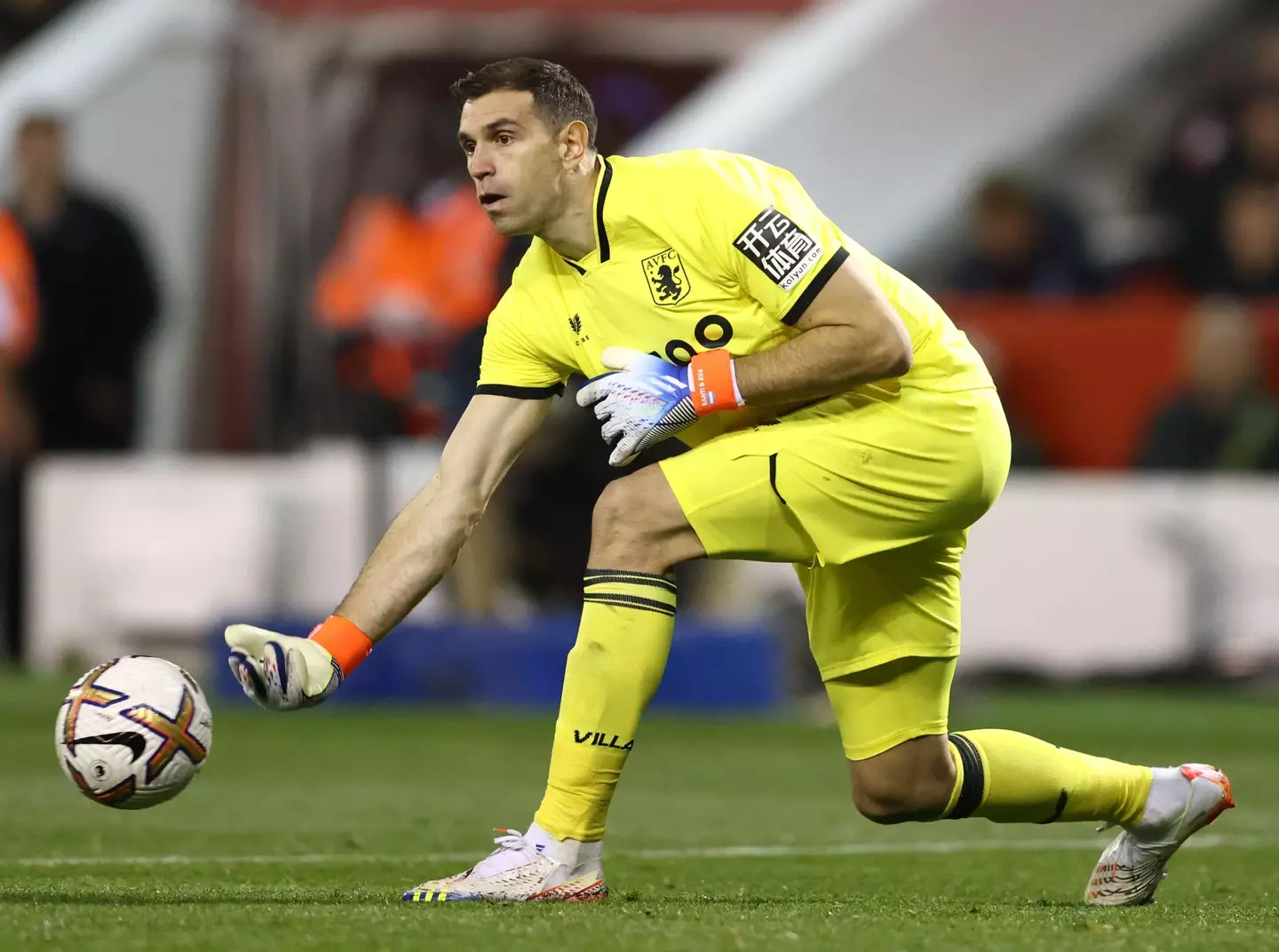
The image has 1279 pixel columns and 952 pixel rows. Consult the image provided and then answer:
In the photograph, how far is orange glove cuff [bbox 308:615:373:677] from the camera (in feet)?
16.9

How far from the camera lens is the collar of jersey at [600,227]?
5.26 metres

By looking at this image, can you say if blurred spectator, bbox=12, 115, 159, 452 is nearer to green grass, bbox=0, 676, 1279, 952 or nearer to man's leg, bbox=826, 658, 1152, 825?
green grass, bbox=0, 676, 1279, 952

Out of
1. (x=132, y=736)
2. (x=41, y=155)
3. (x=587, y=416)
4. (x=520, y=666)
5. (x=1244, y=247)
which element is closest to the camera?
(x=132, y=736)

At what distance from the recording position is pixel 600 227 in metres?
5.26

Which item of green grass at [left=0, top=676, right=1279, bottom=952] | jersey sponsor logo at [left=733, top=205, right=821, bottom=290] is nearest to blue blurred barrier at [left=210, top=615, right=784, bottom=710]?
green grass at [left=0, top=676, right=1279, bottom=952]

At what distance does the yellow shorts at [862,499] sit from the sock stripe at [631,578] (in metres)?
0.12

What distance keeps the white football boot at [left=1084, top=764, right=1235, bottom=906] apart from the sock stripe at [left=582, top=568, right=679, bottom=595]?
51.2 inches

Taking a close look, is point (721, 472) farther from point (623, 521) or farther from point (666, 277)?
point (666, 277)

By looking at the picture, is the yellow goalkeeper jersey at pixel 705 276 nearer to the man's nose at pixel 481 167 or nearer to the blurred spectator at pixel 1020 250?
the man's nose at pixel 481 167

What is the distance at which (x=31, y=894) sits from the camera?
511 cm

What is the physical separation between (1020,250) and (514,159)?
8.88 metres

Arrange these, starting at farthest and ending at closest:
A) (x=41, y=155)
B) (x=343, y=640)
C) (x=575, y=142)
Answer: (x=41, y=155) < (x=575, y=142) < (x=343, y=640)

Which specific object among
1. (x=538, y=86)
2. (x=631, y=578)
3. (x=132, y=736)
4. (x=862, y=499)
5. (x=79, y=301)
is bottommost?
(x=132, y=736)

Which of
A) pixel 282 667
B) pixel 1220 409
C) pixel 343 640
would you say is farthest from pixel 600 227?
pixel 1220 409
